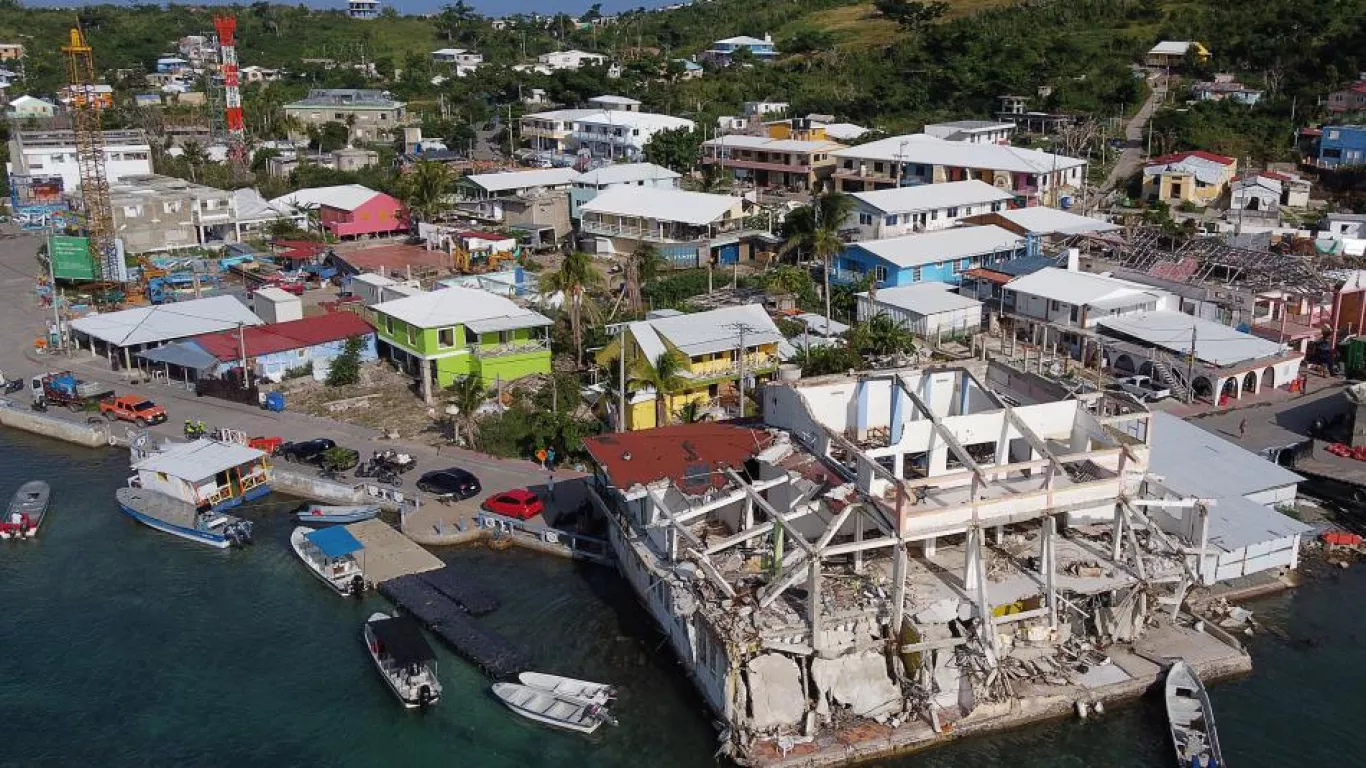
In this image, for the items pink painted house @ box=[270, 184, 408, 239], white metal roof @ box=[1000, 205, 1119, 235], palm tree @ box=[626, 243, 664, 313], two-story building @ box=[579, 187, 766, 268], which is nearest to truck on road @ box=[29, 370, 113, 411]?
palm tree @ box=[626, 243, 664, 313]

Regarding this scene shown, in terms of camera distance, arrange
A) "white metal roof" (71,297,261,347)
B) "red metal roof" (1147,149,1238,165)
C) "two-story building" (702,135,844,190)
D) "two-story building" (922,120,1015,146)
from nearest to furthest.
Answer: "white metal roof" (71,297,261,347)
"red metal roof" (1147,149,1238,165)
"two-story building" (702,135,844,190)
"two-story building" (922,120,1015,146)

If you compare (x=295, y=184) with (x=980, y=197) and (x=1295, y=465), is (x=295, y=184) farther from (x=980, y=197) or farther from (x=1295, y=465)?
(x=1295, y=465)

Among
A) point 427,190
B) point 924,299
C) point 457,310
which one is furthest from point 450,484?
point 427,190

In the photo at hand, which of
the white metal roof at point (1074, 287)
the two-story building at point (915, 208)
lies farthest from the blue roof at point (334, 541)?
the two-story building at point (915, 208)

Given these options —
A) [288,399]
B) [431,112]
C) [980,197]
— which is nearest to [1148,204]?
[980,197]

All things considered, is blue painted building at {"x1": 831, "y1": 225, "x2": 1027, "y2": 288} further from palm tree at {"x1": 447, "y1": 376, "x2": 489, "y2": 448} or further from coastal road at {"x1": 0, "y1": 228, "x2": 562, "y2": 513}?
coastal road at {"x1": 0, "y1": 228, "x2": 562, "y2": 513}

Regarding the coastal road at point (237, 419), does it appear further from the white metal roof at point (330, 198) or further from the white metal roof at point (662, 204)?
the white metal roof at point (662, 204)
